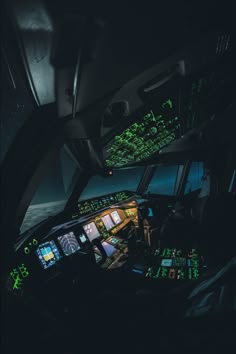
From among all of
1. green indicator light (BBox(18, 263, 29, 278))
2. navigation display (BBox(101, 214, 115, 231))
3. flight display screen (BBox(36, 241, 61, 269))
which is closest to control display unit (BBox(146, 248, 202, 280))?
flight display screen (BBox(36, 241, 61, 269))

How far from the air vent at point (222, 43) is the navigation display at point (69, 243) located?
314 cm

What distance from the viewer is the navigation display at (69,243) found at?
2936 mm

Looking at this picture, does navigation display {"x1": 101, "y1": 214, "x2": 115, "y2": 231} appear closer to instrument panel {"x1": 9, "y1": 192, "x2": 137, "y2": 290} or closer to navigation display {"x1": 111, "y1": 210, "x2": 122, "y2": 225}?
instrument panel {"x1": 9, "y1": 192, "x2": 137, "y2": 290}

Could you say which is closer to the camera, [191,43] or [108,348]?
[108,348]

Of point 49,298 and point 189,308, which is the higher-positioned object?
point 189,308

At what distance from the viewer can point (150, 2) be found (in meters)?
1.16

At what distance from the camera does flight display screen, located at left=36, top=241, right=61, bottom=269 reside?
2430 mm

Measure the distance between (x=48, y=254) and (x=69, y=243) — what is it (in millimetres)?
523

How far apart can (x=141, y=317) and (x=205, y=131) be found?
16.5 ft

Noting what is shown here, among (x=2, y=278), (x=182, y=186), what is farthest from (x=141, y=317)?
(x=182, y=186)

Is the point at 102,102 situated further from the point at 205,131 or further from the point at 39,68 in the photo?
the point at 205,131

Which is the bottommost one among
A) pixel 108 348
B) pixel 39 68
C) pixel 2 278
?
pixel 108 348

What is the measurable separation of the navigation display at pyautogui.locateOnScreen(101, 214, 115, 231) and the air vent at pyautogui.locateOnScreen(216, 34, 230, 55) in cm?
355

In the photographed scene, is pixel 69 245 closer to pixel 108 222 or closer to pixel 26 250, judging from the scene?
pixel 26 250
